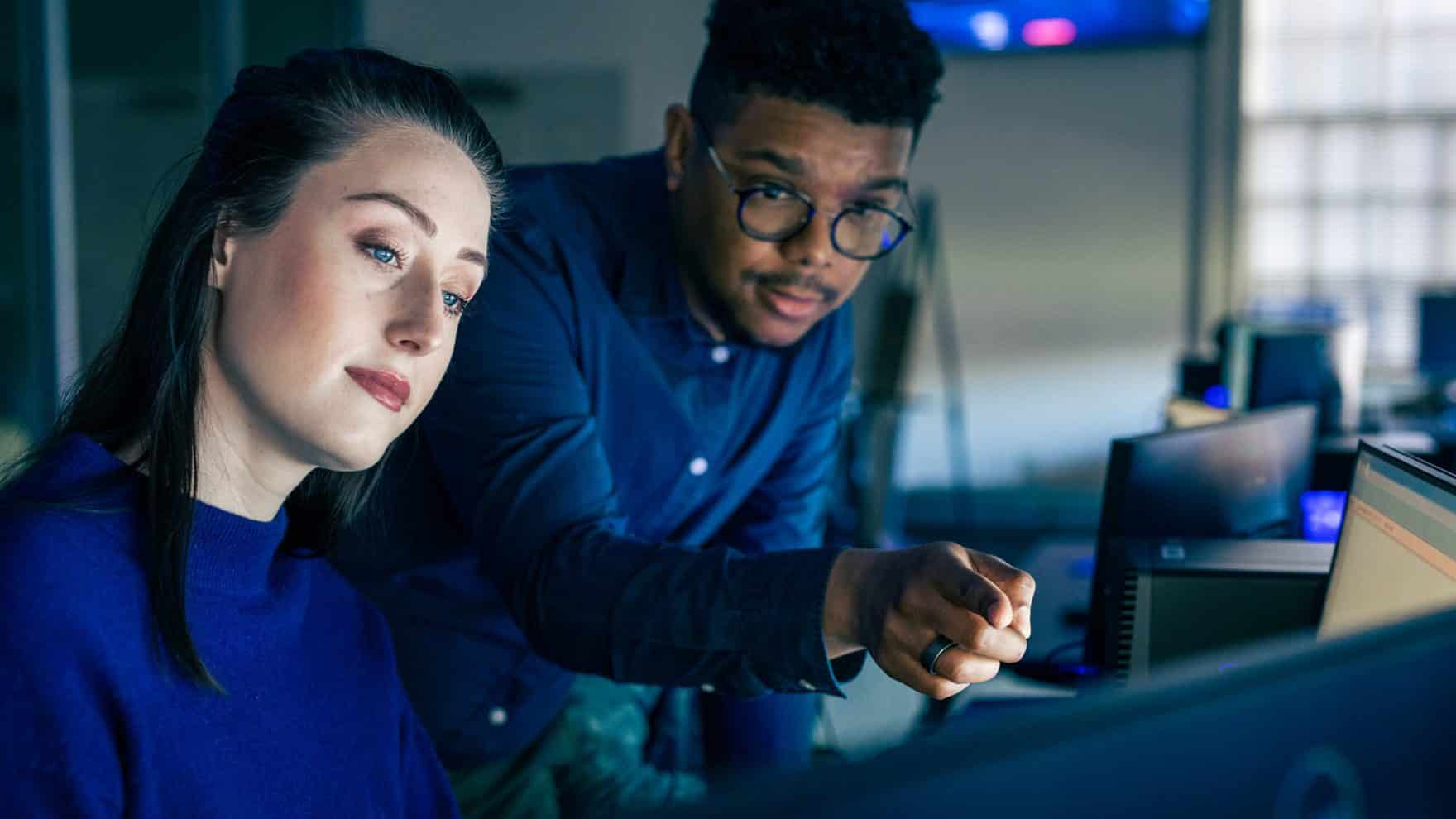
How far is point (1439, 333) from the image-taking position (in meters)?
Result: 6.11

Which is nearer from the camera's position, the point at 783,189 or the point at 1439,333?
the point at 783,189

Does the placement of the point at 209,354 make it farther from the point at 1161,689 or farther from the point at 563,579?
the point at 1161,689

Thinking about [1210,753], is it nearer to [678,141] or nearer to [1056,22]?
[678,141]

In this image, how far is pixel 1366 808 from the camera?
41cm

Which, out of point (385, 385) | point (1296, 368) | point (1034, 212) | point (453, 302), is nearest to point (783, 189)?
point (453, 302)

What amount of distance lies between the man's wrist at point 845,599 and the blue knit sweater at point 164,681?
1.35ft

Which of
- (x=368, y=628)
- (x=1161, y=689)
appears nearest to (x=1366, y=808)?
(x=1161, y=689)

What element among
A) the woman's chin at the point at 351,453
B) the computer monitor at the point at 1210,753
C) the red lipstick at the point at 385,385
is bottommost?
the woman's chin at the point at 351,453

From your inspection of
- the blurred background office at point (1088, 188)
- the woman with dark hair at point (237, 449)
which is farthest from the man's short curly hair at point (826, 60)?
the blurred background office at point (1088, 188)

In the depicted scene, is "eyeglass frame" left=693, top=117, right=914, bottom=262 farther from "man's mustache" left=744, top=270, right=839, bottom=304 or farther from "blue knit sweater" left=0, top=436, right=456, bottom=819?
"blue knit sweater" left=0, top=436, right=456, bottom=819

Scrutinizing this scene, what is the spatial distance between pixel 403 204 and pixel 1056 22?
5.97 meters

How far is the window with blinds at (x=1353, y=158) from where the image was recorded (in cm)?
660

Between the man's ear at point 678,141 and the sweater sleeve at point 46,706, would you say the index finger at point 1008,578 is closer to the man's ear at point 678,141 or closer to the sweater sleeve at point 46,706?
the sweater sleeve at point 46,706

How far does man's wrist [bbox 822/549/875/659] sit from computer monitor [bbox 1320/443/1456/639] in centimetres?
35
